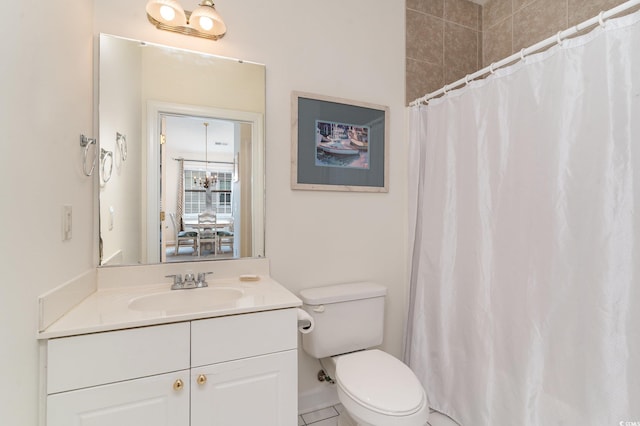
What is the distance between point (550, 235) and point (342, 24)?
161cm

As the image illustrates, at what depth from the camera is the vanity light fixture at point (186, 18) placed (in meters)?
1.43

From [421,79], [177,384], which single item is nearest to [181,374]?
[177,384]

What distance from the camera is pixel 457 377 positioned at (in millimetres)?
1666

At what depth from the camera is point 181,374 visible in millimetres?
1092

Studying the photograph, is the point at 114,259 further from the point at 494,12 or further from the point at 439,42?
the point at 494,12

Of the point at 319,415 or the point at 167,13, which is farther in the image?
the point at 319,415

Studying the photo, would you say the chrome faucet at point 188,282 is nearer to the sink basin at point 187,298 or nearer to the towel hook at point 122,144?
the sink basin at point 187,298

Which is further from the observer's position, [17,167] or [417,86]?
[417,86]

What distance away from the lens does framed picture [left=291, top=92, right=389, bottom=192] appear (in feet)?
5.87

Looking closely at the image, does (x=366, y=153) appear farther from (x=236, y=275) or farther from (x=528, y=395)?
(x=528, y=395)

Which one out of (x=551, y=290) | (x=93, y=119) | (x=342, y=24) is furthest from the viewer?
(x=342, y=24)

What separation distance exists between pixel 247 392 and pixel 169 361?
317 millimetres

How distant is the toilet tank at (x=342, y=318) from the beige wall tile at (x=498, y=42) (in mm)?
1871

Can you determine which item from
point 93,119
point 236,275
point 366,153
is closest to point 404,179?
point 366,153
